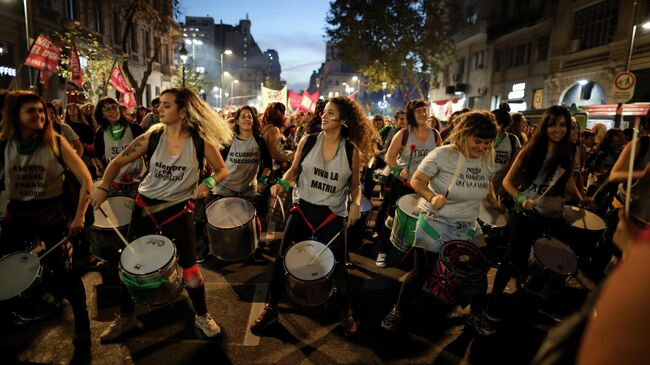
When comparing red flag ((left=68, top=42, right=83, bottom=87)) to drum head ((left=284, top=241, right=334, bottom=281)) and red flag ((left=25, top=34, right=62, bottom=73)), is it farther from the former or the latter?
drum head ((left=284, top=241, right=334, bottom=281))

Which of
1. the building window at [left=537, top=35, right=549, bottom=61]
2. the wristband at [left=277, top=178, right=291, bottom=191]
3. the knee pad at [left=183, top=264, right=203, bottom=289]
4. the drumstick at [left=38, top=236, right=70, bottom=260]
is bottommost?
the knee pad at [left=183, top=264, right=203, bottom=289]

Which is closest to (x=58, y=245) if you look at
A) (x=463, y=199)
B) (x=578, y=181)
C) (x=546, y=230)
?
(x=463, y=199)

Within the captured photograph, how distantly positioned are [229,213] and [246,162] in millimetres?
1163

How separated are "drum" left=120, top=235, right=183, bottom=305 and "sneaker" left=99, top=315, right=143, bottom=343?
60cm

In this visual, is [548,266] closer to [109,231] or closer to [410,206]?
[410,206]

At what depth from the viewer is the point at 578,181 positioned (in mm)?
4523

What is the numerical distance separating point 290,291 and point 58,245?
80.2 inches

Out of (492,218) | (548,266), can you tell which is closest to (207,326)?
(548,266)

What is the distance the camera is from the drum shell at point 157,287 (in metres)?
3.04

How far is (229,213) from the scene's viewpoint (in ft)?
14.4

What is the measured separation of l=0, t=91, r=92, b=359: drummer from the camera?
10.9 ft

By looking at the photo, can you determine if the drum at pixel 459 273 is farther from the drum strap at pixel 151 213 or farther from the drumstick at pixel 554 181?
the drum strap at pixel 151 213

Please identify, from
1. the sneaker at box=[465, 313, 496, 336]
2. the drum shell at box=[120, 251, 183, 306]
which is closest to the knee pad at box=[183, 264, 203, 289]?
the drum shell at box=[120, 251, 183, 306]

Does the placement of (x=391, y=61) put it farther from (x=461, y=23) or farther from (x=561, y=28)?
(x=561, y=28)
